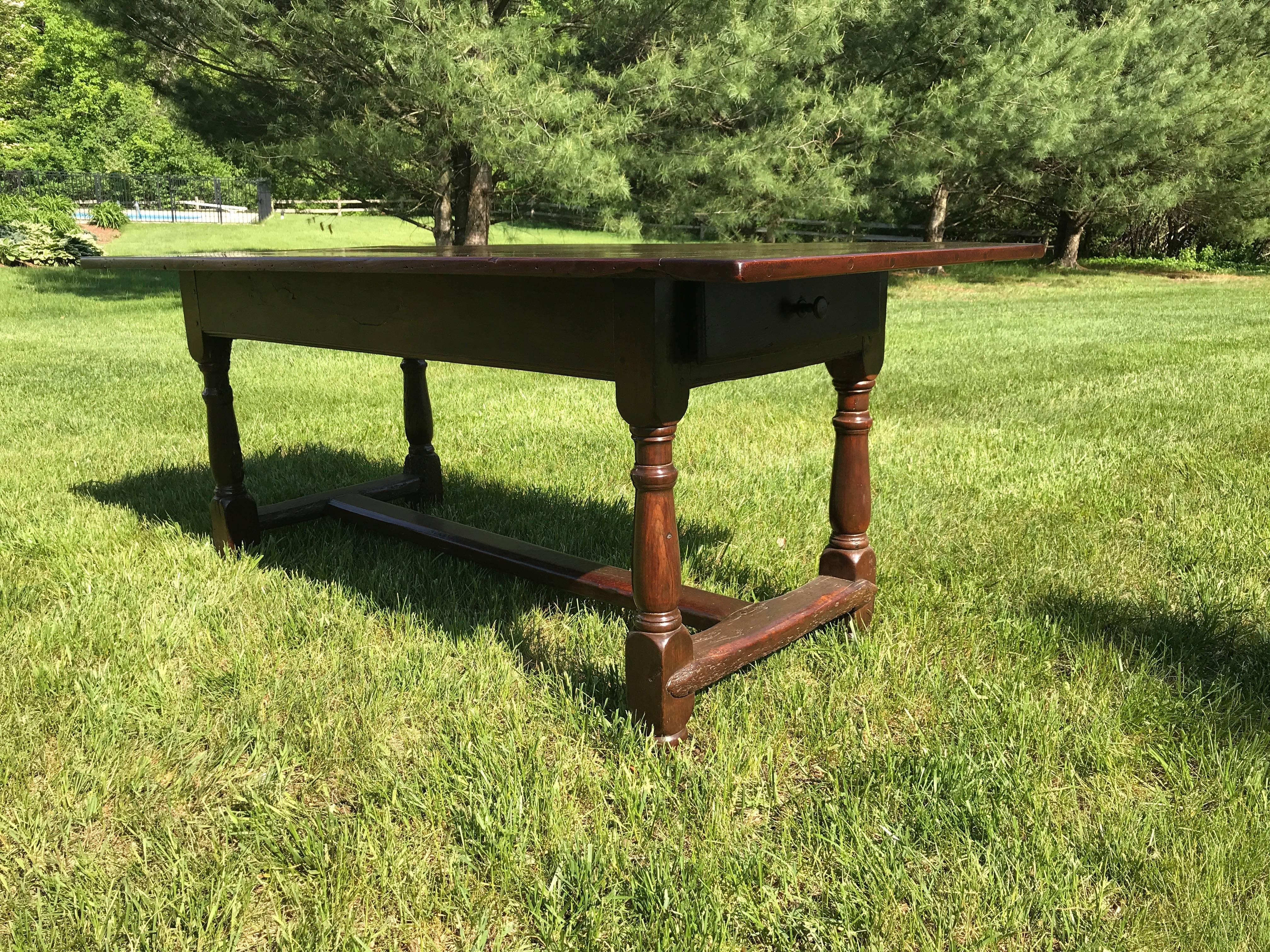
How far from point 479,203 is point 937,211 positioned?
30.7 feet

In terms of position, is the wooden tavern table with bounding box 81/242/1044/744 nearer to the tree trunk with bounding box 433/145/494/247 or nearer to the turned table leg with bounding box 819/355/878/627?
the turned table leg with bounding box 819/355/878/627

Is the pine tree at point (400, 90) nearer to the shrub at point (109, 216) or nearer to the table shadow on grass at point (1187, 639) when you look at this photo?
the table shadow on grass at point (1187, 639)

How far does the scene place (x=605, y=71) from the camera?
1198cm

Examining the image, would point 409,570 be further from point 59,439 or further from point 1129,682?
point 59,439

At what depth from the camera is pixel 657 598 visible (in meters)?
2.10

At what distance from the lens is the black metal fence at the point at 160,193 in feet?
108

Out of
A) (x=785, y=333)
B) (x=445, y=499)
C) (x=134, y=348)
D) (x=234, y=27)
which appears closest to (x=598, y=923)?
(x=785, y=333)

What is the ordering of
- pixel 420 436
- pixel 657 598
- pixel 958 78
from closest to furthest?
pixel 657 598 < pixel 420 436 < pixel 958 78

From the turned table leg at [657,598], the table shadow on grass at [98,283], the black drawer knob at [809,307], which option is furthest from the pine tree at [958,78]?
the turned table leg at [657,598]

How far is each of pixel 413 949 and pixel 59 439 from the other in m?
4.51

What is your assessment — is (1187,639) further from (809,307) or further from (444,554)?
(444,554)

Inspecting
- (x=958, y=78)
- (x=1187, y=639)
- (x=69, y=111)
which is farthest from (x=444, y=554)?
(x=69, y=111)

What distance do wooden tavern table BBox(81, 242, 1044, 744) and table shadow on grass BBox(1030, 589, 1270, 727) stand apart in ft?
1.98

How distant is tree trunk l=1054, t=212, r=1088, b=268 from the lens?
21141 millimetres
